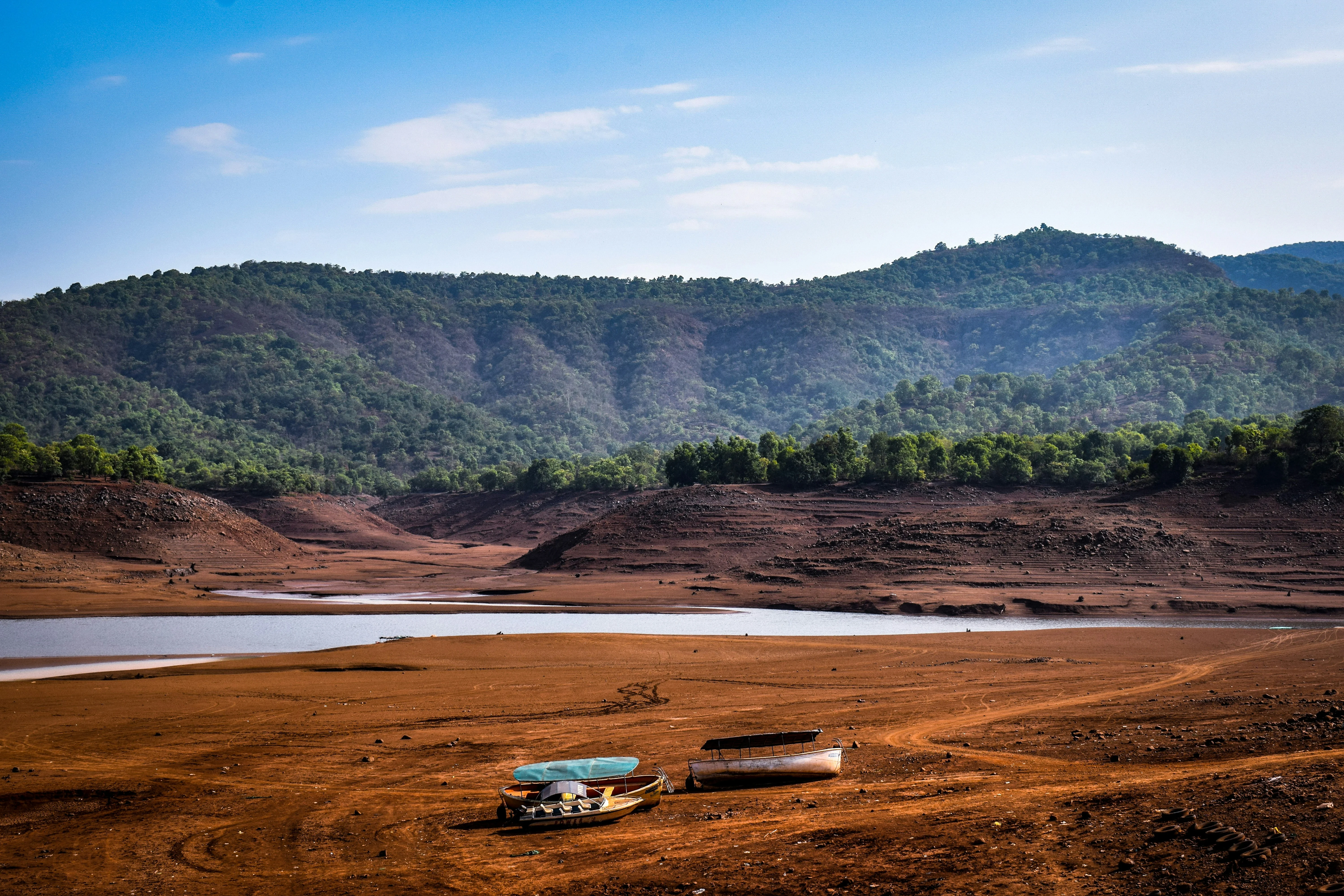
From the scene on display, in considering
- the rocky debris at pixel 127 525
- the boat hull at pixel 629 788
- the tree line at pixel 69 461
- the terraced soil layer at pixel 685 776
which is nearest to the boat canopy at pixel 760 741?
the terraced soil layer at pixel 685 776

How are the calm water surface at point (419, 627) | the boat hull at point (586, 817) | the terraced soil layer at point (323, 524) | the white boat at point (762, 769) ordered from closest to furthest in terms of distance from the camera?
the boat hull at point (586, 817), the white boat at point (762, 769), the calm water surface at point (419, 627), the terraced soil layer at point (323, 524)

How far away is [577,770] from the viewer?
784 inches

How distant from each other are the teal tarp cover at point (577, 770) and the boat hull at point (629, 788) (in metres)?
0.10

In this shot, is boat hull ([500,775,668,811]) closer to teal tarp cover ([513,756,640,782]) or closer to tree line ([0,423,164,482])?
teal tarp cover ([513,756,640,782])

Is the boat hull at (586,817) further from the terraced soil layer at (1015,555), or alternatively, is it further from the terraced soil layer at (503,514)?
the terraced soil layer at (503,514)

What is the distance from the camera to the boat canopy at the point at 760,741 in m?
21.3

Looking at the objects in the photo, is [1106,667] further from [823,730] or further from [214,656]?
[214,656]

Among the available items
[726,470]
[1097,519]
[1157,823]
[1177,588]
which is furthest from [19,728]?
[726,470]

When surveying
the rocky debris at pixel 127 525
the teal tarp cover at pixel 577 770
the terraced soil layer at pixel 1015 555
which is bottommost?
the terraced soil layer at pixel 1015 555

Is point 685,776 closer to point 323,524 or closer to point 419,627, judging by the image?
point 419,627

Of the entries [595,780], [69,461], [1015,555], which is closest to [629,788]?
[595,780]

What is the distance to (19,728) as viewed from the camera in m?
26.9

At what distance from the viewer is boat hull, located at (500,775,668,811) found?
19359mm

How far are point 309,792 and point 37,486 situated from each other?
268 feet
